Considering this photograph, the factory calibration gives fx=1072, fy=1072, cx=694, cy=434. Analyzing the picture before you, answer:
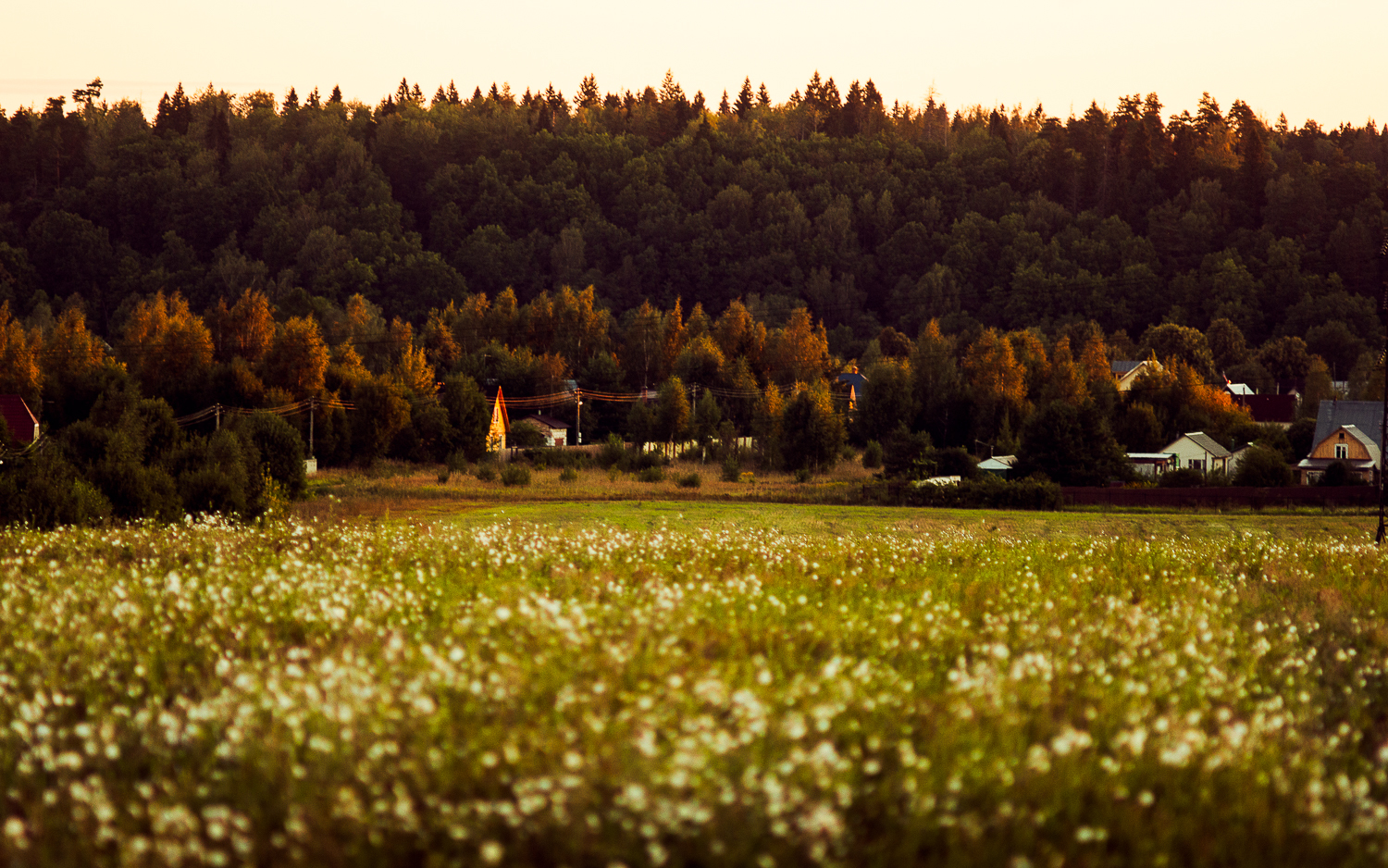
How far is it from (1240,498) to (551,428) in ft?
169

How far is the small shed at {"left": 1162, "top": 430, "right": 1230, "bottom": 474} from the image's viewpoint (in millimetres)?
67562

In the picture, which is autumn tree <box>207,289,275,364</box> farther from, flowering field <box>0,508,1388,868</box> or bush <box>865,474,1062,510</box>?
flowering field <box>0,508,1388,868</box>

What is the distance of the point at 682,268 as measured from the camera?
164 metres

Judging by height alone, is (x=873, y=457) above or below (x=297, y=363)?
below

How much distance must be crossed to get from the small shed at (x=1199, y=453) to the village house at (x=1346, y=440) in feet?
16.2

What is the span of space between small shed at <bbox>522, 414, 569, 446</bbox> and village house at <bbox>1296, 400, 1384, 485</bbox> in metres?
49.9

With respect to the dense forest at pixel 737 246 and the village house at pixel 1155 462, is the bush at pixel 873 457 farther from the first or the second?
the village house at pixel 1155 462

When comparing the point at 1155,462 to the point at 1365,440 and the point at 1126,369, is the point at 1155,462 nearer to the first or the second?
the point at 1365,440

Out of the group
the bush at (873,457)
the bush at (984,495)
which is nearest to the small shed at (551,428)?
the bush at (873,457)

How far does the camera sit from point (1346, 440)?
195 ft

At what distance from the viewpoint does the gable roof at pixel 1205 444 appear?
223 ft

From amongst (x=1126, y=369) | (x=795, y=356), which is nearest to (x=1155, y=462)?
(x=795, y=356)

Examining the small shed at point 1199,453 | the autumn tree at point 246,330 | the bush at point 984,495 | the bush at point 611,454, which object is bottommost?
the bush at point 984,495

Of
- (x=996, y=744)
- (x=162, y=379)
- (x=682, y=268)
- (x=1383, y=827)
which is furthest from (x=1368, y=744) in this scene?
(x=682, y=268)
